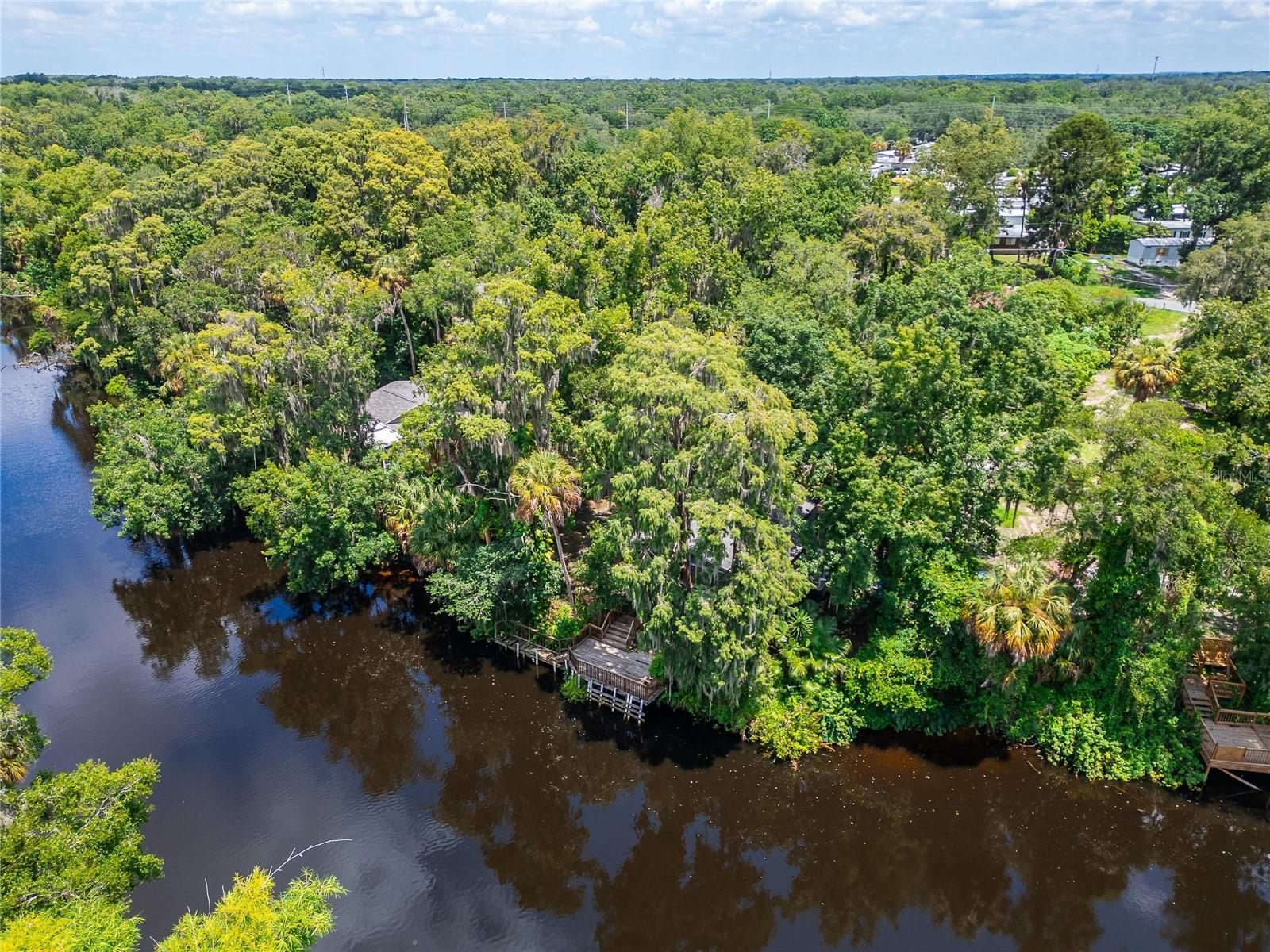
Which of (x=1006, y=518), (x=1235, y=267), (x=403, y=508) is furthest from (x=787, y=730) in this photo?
(x=1235, y=267)

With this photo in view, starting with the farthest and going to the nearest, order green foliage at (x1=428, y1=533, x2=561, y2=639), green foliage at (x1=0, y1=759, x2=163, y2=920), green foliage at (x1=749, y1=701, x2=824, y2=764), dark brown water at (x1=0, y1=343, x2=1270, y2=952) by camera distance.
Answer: green foliage at (x1=428, y1=533, x2=561, y2=639) < green foliage at (x1=749, y1=701, x2=824, y2=764) < dark brown water at (x1=0, y1=343, x2=1270, y2=952) < green foliage at (x1=0, y1=759, x2=163, y2=920)

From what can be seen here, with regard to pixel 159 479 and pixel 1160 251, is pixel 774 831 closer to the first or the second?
pixel 159 479

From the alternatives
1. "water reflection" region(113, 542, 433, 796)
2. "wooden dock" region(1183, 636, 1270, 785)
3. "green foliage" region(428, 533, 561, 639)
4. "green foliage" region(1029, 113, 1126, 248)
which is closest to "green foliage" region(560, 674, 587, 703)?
"green foliage" region(428, 533, 561, 639)

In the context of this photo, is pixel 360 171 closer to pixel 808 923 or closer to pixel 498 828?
pixel 498 828

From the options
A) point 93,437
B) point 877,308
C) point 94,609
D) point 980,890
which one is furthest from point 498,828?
point 93,437

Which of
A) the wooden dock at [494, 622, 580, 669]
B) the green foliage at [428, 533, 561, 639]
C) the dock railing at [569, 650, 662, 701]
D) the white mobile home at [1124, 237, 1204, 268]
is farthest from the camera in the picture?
the white mobile home at [1124, 237, 1204, 268]

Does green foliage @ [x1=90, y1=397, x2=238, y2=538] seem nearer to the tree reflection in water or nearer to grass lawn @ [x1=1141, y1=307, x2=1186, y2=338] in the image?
the tree reflection in water

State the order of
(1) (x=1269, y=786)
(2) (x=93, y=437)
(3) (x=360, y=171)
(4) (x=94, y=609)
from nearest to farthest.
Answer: (1) (x=1269, y=786), (4) (x=94, y=609), (2) (x=93, y=437), (3) (x=360, y=171)
